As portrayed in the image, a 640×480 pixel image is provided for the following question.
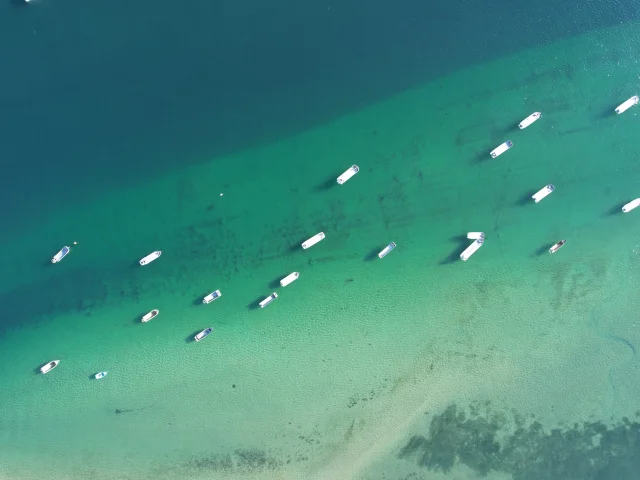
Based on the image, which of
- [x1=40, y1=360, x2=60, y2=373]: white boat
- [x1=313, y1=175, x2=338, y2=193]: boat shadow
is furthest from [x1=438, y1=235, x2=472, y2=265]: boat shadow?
[x1=40, y1=360, x2=60, y2=373]: white boat

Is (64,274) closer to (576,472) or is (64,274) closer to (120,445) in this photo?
(120,445)

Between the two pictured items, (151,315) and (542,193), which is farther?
(151,315)

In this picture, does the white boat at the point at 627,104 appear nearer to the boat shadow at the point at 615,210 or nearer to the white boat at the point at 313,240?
the boat shadow at the point at 615,210

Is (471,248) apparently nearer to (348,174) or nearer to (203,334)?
(348,174)

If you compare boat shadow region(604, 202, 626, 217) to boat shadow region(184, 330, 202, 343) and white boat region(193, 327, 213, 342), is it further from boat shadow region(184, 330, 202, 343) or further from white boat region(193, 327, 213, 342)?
boat shadow region(184, 330, 202, 343)

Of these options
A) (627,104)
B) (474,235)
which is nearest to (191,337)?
(474,235)

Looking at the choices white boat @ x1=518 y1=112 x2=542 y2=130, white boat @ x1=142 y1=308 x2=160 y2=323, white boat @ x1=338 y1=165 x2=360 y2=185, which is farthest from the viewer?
white boat @ x1=142 y1=308 x2=160 y2=323
